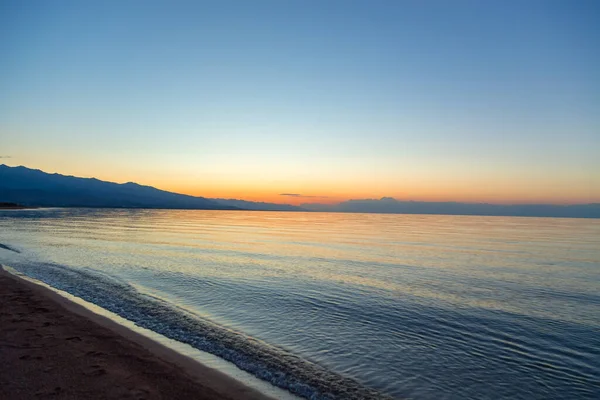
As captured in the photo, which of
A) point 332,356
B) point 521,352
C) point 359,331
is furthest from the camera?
point 359,331

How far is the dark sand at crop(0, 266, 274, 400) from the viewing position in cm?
776

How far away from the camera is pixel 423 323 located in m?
15.2

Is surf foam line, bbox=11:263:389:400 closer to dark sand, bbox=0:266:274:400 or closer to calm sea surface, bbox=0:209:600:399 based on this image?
calm sea surface, bbox=0:209:600:399

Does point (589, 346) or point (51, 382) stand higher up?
point (51, 382)

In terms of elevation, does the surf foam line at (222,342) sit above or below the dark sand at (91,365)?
below

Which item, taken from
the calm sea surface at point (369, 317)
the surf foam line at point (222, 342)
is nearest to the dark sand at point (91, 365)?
the surf foam line at point (222, 342)

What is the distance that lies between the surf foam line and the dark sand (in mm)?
1082

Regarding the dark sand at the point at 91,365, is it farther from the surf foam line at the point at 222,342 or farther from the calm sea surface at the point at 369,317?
the calm sea surface at the point at 369,317

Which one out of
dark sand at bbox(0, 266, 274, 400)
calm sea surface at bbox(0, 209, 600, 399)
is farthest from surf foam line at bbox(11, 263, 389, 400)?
dark sand at bbox(0, 266, 274, 400)

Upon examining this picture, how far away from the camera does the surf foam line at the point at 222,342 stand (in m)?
9.27

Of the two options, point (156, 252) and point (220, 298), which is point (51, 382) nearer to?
point (220, 298)

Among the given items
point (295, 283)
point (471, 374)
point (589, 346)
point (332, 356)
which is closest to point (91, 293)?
point (295, 283)

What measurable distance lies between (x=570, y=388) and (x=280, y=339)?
8758 mm

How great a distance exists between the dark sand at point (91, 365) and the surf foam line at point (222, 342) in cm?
108
